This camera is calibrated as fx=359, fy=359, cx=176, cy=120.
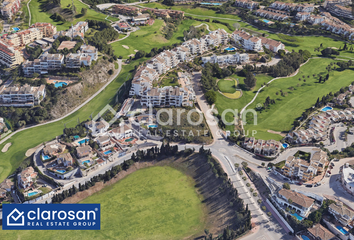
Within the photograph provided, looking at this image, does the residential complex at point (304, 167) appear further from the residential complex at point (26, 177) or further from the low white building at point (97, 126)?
the residential complex at point (26, 177)

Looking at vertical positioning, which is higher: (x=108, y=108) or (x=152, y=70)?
(x=152, y=70)

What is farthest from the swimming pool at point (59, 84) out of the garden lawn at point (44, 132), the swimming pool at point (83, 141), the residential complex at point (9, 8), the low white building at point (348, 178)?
the low white building at point (348, 178)

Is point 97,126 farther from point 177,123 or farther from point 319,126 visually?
point 319,126

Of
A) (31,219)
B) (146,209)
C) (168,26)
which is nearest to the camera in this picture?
(31,219)

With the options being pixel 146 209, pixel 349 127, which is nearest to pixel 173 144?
pixel 146 209

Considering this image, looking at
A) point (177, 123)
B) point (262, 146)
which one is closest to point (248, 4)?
point (177, 123)

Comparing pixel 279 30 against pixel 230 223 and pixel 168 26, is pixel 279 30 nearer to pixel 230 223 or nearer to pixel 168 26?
pixel 168 26

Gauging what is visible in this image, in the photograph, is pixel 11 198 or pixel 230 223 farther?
pixel 11 198
